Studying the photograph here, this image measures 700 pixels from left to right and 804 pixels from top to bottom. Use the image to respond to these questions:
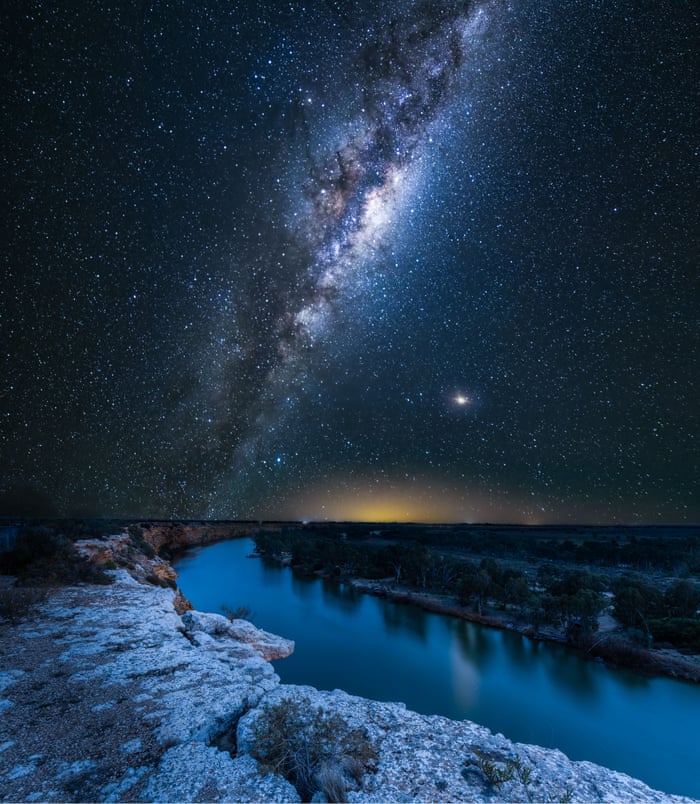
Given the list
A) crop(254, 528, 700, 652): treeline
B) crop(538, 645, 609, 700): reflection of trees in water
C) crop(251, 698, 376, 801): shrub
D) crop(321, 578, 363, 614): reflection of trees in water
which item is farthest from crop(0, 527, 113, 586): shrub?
crop(254, 528, 700, 652): treeline

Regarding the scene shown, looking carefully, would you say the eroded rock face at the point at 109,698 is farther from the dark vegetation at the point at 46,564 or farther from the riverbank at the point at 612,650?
the riverbank at the point at 612,650

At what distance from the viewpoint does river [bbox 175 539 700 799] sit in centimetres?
1475

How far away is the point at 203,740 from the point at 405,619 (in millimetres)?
27512

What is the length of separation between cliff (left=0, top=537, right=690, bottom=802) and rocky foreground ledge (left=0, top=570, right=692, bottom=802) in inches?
0.8

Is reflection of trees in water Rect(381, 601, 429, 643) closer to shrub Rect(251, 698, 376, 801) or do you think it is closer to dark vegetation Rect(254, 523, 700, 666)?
dark vegetation Rect(254, 523, 700, 666)

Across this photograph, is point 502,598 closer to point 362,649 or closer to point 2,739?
point 362,649

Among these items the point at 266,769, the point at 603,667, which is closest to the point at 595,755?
the point at 603,667

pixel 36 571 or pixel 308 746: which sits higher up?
pixel 36 571

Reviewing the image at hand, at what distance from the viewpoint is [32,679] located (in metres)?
7.55

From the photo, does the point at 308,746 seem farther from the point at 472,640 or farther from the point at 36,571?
the point at 472,640

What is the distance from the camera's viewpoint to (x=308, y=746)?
587 cm

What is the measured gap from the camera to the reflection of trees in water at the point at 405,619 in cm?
2756

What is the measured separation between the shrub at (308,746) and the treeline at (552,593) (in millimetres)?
22834

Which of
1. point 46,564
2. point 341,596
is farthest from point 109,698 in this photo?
point 341,596
